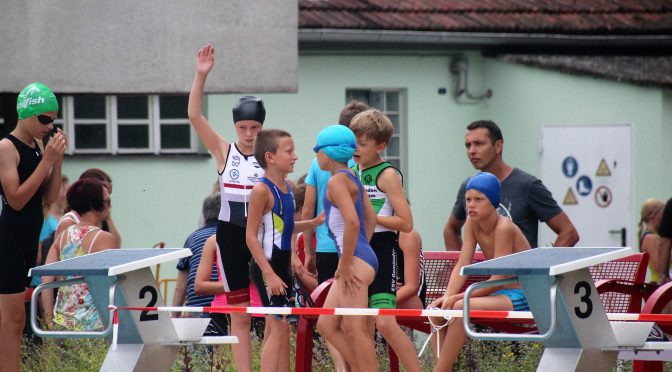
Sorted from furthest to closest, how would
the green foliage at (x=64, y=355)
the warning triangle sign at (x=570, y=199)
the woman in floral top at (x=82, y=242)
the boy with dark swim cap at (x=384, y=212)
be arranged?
the warning triangle sign at (x=570, y=199) → the woman in floral top at (x=82, y=242) → the green foliage at (x=64, y=355) → the boy with dark swim cap at (x=384, y=212)

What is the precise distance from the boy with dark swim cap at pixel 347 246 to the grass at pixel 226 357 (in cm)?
145

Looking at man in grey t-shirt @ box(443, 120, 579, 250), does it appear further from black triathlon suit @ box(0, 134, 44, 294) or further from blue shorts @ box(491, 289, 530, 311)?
black triathlon suit @ box(0, 134, 44, 294)

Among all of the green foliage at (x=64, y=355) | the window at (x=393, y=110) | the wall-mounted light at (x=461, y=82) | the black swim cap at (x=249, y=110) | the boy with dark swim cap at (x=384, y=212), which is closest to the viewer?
the boy with dark swim cap at (x=384, y=212)

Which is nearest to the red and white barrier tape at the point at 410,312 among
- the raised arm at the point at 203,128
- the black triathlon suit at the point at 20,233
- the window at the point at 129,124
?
the raised arm at the point at 203,128

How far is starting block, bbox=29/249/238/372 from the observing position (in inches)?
301

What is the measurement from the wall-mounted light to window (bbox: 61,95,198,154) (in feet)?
12.6

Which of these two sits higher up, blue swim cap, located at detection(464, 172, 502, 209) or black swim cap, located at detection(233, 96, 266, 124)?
black swim cap, located at detection(233, 96, 266, 124)

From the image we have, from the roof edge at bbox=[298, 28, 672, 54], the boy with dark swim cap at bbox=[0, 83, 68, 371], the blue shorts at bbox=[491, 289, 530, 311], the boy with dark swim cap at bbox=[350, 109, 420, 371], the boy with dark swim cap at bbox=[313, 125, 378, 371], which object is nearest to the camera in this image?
the boy with dark swim cap at bbox=[313, 125, 378, 371]

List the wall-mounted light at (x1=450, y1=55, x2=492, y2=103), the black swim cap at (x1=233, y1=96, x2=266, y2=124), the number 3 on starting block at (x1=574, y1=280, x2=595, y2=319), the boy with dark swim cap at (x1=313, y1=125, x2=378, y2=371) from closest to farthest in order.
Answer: the number 3 on starting block at (x1=574, y1=280, x2=595, y2=319), the boy with dark swim cap at (x1=313, y1=125, x2=378, y2=371), the black swim cap at (x1=233, y1=96, x2=266, y2=124), the wall-mounted light at (x1=450, y1=55, x2=492, y2=103)

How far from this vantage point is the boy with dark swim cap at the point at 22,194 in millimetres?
8602

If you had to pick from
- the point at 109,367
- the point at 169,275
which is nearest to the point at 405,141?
the point at 169,275

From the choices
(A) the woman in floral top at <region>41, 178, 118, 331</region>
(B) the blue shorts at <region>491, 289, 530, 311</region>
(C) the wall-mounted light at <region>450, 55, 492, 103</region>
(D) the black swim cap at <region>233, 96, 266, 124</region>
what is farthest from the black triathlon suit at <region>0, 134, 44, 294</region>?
(C) the wall-mounted light at <region>450, 55, 492, 103</region>

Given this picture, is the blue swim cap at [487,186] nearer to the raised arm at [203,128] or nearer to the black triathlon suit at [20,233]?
the raised arm at [203,128]

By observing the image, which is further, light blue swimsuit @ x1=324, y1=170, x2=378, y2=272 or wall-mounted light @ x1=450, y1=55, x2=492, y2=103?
wall-mounted light @ x1=450, y1=55, x2=492, y2=103
